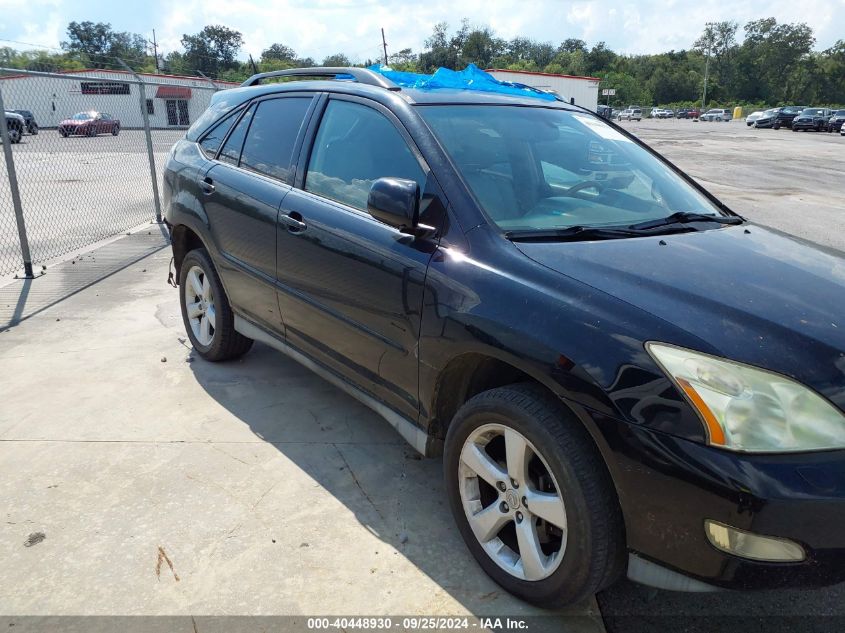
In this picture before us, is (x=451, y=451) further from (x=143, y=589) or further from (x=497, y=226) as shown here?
(x=143, y=589)

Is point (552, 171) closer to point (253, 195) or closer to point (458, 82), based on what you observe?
point (458, 82)

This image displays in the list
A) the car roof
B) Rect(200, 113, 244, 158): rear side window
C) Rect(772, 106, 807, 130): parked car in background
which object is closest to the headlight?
the car roof

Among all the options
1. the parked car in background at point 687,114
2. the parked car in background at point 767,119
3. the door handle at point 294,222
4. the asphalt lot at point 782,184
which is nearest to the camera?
the door handle at point 294,222

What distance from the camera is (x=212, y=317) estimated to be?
434 centimetres

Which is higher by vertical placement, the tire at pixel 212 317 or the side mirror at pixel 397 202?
the side mirror at pixel 397 202

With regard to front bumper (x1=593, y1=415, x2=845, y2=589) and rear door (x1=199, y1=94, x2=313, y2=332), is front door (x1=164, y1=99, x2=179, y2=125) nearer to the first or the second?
rear door (x1=199, y1=94, x2=313, y2=332)

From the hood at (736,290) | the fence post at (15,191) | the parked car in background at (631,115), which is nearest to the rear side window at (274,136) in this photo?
the hood at (736,290)

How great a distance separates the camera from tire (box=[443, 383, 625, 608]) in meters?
2.04

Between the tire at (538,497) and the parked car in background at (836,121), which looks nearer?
the tire at (538,497)

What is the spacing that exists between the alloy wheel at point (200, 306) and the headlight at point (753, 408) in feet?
10.5

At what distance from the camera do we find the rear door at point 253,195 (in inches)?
140

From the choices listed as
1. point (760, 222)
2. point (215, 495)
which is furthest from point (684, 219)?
point (760, 222)

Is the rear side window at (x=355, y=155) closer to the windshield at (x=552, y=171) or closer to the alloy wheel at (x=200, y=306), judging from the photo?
the windshield at (x=552, y=171)

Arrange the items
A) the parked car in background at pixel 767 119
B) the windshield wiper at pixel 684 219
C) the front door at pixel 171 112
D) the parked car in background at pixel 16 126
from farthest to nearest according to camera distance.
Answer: the parked car in background at pixel 767 119, the front door at pixel 171 112, the parked car in background at pixel 16 126, the windshield wiper at pixel 684 219
